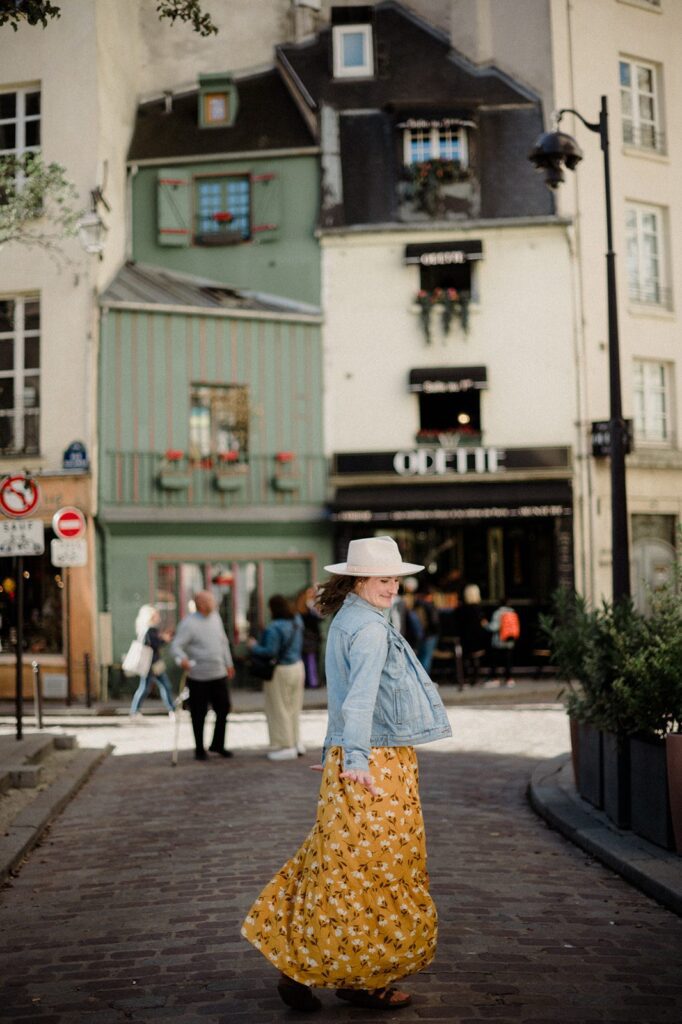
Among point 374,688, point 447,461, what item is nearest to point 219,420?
point 447,461

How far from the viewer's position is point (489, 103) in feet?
77.4

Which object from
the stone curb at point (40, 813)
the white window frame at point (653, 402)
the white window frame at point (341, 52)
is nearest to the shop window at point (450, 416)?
the white window frame at point (653, 402)

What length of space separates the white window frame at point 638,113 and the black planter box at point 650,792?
61.8 ft

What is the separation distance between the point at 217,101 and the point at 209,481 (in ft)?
27.8

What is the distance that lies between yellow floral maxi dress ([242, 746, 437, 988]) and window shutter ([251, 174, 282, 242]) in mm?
19719

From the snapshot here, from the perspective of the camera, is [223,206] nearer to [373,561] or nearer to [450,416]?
[450,416]

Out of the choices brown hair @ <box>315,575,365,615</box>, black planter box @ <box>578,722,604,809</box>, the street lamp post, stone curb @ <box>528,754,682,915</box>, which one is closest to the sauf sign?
the street lamp post

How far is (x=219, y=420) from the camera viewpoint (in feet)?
72.8

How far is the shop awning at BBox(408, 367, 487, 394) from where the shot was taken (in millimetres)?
22391

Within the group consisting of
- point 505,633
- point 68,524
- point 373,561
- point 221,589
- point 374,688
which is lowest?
point 505,633

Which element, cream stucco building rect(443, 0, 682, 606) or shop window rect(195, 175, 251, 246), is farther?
shop window rect(195, 175, 251, 246)

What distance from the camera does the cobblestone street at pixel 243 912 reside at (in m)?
4.53

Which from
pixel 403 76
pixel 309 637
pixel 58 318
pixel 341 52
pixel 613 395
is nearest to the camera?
pixel 613 395

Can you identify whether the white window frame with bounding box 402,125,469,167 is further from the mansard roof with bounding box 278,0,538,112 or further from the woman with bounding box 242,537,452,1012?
the woman with bounding box 242,537,452,1012
